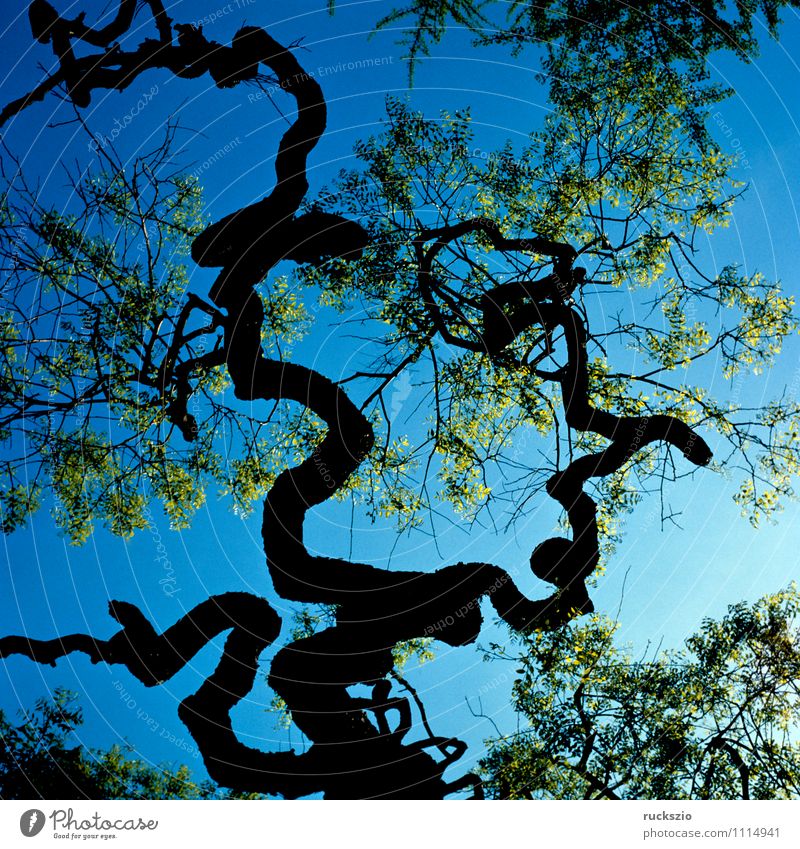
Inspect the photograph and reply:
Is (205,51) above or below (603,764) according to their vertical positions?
above

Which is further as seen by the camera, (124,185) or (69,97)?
(124,185)

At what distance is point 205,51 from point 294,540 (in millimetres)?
5967

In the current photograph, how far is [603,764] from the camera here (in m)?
6.68
